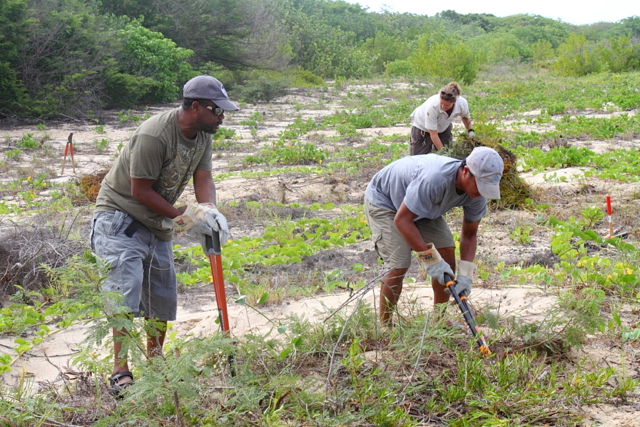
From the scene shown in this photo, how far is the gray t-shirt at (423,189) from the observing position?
10.4 ft

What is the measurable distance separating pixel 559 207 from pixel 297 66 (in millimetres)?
20596

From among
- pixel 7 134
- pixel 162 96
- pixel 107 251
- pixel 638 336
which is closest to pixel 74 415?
pixel 107 251

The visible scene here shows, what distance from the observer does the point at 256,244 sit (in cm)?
616

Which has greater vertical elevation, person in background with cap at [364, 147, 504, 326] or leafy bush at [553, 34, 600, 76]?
leafy bush at [553, 34, 600, 76]

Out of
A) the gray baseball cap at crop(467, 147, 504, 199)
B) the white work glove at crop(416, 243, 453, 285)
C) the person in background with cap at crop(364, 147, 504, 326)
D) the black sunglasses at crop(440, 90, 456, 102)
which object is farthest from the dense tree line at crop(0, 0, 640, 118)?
the gray baseball cap at crop(467, 147, 504, 199)

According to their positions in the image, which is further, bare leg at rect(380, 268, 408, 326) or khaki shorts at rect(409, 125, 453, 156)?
khaki shorts at rect(409, 125, 453, 156)

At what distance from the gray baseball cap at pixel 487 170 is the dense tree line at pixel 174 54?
1297cm

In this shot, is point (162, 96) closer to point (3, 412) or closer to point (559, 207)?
point (559, 207)

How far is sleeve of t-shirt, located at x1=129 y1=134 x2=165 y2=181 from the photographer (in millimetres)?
3014

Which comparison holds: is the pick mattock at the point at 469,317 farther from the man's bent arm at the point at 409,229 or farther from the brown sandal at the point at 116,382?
the brown sandal at the point at 116,382

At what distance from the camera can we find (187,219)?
311cm

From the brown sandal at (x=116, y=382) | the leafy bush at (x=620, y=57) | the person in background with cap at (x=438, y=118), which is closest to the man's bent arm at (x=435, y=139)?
the person in background with cap at (x=438, y=118)

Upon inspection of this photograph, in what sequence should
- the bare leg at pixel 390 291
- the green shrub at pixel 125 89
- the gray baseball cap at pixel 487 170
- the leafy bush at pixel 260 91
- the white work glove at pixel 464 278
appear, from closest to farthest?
the gray baseball cap at pixel 487 170 < the white work glove at pixel 464 278 < the bare leg at pixel 390 291 < the green shrub at pixel 125 89 < the leafy bush at pixel 260 91

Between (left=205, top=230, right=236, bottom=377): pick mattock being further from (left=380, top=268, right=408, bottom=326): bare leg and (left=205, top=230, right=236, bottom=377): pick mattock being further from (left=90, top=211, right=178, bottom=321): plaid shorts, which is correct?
(left=380, top=268, right=408, bottom=326): bare leg
